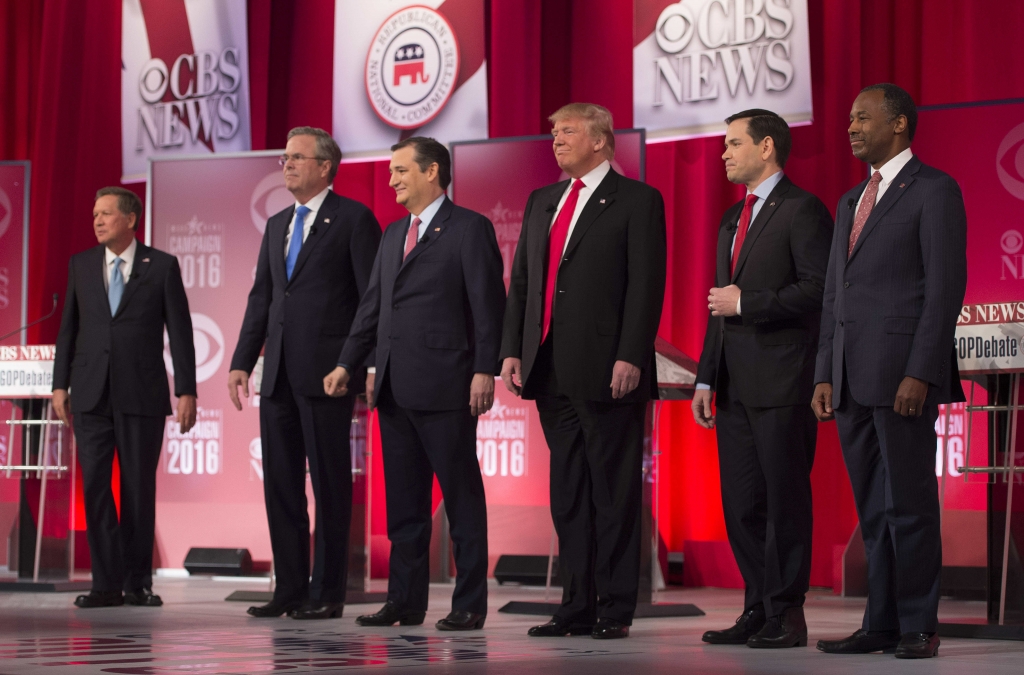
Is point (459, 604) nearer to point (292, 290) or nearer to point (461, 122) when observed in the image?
point (292, 290)

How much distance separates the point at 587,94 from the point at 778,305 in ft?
11.2

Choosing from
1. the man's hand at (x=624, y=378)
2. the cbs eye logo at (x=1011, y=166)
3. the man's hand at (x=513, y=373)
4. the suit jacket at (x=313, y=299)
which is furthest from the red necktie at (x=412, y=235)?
the cbs eye logo at (x=1011, y=166)

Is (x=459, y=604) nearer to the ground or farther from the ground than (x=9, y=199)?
nearer to the ground

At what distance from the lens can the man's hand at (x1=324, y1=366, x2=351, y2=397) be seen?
4238 millimetres

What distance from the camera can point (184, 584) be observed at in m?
6.18

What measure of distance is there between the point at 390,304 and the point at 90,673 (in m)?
1.69

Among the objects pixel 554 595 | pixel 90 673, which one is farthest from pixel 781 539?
pixel 554 595

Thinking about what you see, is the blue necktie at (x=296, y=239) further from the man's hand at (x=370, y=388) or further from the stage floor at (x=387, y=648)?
the stage floor at (x=387, y=648)

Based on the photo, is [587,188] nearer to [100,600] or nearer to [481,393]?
[481,393]

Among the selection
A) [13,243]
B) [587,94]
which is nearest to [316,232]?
[587,94]

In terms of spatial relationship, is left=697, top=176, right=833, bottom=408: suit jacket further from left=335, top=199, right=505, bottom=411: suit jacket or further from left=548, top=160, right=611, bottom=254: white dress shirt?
left=335, top=199, right=505, bottom=411: suit jacket

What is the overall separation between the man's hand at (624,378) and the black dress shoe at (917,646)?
925 mm

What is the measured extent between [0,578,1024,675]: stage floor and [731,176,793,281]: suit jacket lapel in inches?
41.2

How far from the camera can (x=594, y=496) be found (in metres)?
3.67
